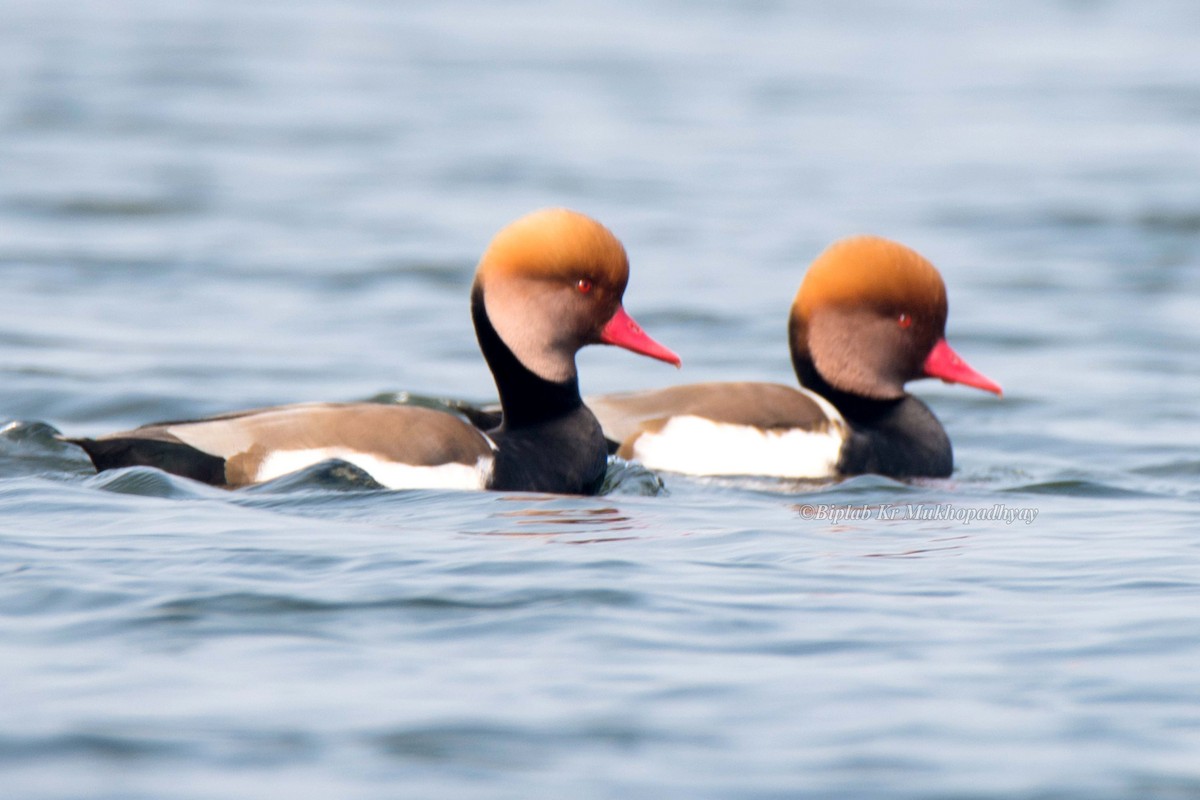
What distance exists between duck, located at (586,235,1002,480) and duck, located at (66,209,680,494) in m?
0.37

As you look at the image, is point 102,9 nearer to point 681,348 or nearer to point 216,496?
point 681,348

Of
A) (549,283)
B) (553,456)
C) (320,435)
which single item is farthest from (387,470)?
(549,283)

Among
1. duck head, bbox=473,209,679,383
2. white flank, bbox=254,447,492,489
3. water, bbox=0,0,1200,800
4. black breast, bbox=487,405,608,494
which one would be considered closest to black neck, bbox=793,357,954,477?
water, bbox=0,0,1200,800

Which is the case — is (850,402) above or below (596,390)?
above

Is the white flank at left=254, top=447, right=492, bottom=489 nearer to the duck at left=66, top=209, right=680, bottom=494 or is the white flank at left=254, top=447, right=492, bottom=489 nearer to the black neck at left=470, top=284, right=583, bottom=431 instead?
the duck at left=66, top=209, right=680, bottom=494

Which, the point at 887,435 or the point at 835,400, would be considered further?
the point at 835,400

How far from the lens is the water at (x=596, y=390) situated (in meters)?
3.97

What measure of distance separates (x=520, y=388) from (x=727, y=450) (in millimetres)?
889

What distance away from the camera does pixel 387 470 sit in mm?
6234

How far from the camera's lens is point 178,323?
10.7 metres

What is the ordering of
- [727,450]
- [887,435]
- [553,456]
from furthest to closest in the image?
[887,435] → [727,450] → [553,456]

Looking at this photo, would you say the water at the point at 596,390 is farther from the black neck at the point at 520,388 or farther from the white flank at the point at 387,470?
the black neck at the point at 520,388

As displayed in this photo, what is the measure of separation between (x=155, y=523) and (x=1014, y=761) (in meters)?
2.75

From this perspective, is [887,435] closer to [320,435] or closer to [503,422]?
[503,422]
